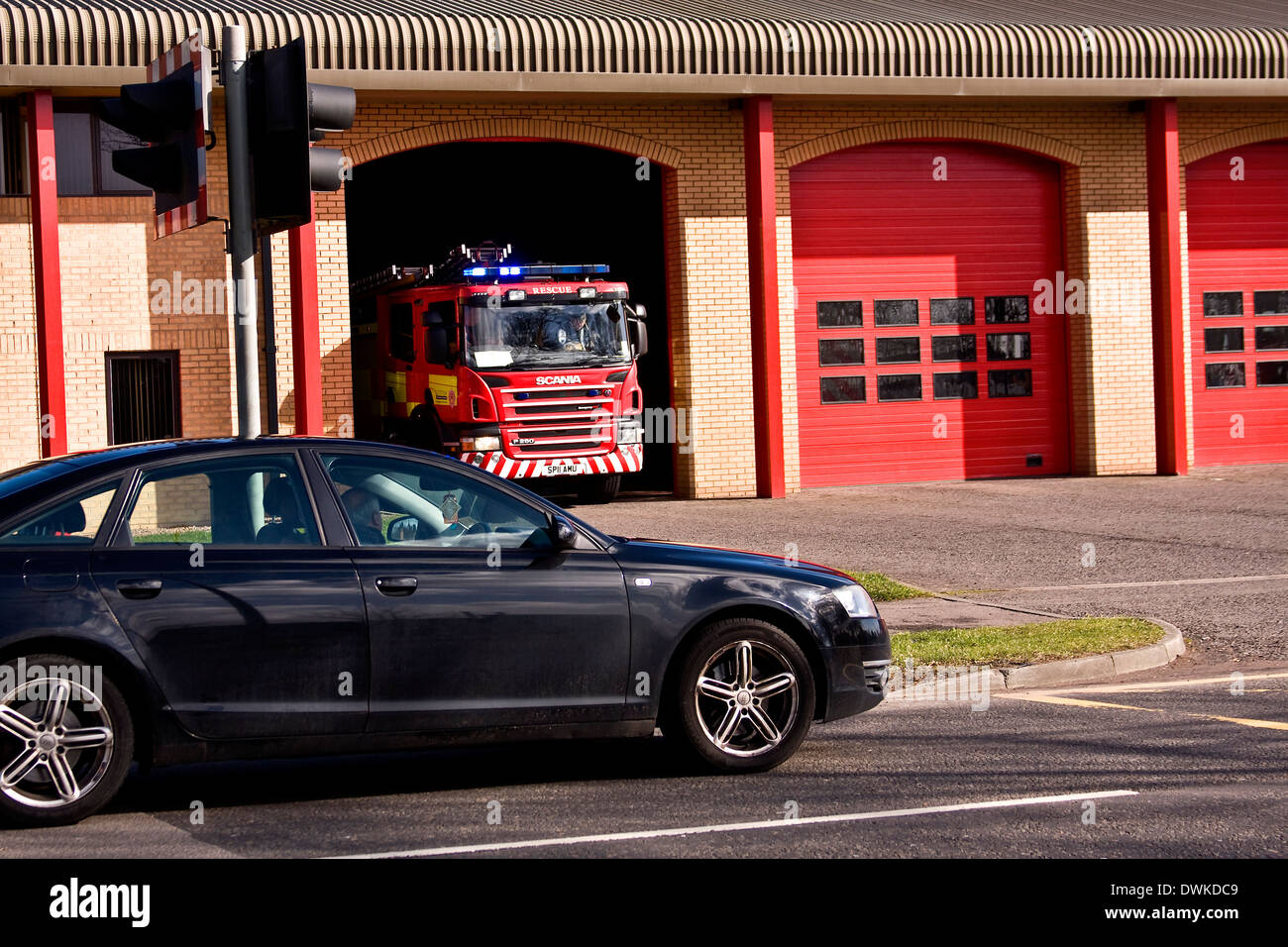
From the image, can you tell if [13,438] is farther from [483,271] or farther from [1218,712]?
[1218,712]

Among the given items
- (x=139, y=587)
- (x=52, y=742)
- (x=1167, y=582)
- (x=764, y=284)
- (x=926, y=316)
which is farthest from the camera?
(x=926, y=316)

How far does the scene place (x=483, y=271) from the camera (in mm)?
20469

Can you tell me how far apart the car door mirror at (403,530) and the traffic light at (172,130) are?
2.47 m

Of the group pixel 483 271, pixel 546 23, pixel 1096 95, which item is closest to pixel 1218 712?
pixel 483 271

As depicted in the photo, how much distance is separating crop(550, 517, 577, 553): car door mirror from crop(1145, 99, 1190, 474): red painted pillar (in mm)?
18693

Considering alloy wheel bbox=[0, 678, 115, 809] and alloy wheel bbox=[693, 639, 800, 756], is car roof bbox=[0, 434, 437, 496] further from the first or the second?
alloy wheel bbox=[693, 639, 800, 756]

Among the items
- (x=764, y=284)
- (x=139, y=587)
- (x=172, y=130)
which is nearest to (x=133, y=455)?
(x=139, y=587)

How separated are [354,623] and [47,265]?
14.5 m

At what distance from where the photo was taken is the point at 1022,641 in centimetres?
1034

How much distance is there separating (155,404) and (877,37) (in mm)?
10393

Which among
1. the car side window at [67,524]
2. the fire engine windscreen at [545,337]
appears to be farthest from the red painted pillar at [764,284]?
the car side window at [67,524]

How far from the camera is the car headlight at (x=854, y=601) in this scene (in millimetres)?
7570

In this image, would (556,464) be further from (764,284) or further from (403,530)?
(403,530)

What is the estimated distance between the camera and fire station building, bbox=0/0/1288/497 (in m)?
20.3
